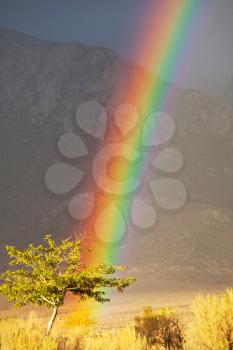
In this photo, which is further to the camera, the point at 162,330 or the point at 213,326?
the point at 162,330

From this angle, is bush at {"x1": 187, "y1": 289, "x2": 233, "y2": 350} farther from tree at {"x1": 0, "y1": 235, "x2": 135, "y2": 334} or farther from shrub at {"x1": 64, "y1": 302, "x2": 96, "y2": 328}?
shrub at {"x1": 64, "y1": 302, "x2": 96, "y2": 328}

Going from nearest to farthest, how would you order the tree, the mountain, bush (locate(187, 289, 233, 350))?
bush (locate(187, 289, 233, 350)) < the tree < the mountain

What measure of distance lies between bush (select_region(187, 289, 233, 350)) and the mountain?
296 ft

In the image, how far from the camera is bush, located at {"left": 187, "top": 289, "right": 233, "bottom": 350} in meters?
12.0

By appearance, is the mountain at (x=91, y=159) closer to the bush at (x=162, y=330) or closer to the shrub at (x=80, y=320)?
the shrub at (x=80, y=320)

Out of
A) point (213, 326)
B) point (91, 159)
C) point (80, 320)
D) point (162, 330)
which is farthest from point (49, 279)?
point (91, 159)

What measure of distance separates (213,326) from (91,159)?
493 feet

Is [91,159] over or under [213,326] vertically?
over

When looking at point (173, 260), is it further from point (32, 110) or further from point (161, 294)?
point (32, 110)

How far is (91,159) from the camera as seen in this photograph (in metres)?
162

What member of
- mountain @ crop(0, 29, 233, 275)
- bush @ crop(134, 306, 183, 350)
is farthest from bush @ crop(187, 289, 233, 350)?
mountain @ crop(0, 29, 233, 275)

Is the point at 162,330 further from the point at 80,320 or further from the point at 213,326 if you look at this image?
the point at 80,320

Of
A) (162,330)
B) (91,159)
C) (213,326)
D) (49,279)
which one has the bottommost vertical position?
(213,326)

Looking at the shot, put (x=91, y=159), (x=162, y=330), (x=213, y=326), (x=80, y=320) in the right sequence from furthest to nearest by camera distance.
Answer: (x=91, y=159), (x=80, y=320), (x=162, y=330), (x=213, y=326)
